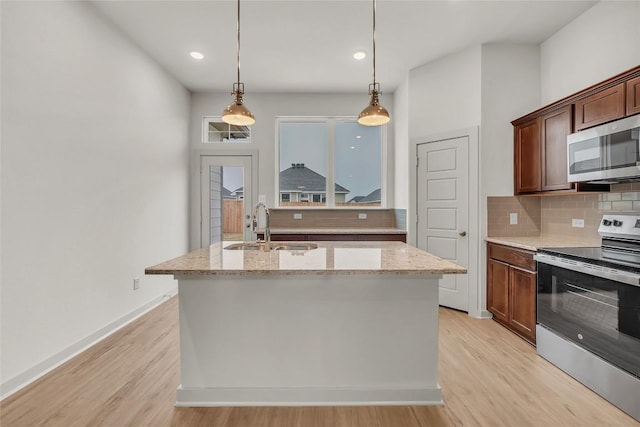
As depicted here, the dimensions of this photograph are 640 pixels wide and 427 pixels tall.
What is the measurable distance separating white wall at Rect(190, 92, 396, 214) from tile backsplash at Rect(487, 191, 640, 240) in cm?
179

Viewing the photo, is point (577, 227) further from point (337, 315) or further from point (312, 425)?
point (312, 425)

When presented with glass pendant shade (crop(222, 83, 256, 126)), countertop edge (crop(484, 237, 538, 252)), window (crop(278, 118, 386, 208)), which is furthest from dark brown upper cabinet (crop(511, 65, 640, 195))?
glass pendant shade (crop(222, 83, 256, 126))

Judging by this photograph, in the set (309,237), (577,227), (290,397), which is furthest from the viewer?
(309,237)

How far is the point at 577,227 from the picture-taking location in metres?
3.19

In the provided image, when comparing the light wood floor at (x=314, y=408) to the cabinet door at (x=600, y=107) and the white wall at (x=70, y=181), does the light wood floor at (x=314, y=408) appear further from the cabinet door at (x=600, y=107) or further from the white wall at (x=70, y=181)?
the cabinet door at (x=600, y=107)

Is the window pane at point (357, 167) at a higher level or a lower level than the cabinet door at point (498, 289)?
higher

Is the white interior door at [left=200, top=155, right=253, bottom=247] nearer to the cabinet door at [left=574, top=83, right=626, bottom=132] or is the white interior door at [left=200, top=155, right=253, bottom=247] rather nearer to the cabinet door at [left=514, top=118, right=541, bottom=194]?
the cabinet door at [left=514, top=118, right=541, bottom=194]

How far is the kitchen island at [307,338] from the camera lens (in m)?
2.03

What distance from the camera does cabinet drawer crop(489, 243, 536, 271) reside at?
9.49 ft

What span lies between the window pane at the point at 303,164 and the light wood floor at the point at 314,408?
2946 millimetres

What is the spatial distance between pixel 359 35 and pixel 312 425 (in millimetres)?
3462

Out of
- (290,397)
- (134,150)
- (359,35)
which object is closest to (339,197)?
(359,35)

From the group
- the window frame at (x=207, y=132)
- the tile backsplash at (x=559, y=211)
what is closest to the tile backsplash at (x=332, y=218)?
the window frame at (x=207, y=132)

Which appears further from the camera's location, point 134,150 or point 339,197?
point 339,197
